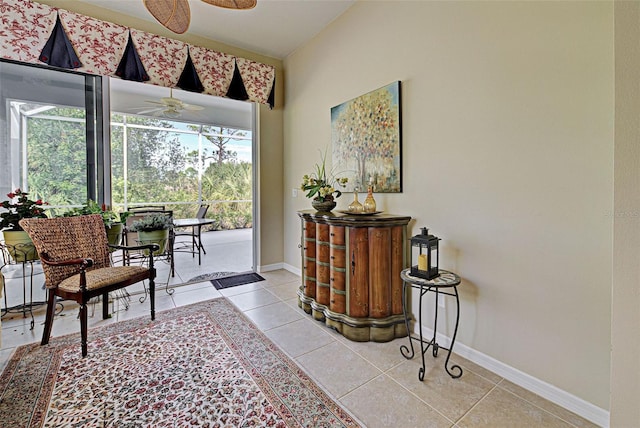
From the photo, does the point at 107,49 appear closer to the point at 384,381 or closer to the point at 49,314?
the point at 49,314

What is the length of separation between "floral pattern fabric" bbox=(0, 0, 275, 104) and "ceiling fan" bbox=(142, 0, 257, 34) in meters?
1.26

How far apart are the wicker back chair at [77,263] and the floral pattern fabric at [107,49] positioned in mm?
1569

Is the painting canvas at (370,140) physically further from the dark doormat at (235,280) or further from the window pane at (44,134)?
the window pane at (44,134)

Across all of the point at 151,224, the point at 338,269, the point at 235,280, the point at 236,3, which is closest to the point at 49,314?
the point at 151,224

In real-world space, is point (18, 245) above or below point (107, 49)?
below

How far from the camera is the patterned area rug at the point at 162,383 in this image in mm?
1476

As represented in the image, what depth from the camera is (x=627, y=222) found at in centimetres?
104

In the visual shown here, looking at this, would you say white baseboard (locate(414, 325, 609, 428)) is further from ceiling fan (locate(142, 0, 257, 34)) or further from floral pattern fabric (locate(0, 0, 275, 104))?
floral pattern fabric (locate(0, 0, 275, 104))

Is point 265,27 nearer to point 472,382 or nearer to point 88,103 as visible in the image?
point 88,103

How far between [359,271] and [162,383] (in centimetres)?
153

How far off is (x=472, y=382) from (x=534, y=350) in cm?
42

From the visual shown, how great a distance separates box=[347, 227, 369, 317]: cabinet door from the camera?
226 cm

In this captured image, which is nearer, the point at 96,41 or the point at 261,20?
the point at 96,41

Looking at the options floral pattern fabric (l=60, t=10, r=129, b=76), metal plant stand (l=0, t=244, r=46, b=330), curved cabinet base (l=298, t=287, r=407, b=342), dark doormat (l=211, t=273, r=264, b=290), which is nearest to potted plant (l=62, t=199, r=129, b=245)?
metal plant stand (l=0, t=244, r=46, b=330)
